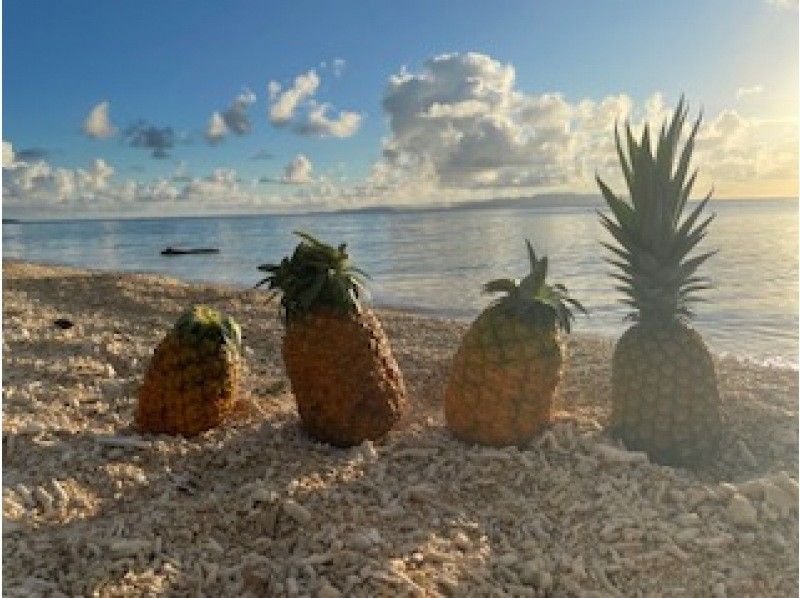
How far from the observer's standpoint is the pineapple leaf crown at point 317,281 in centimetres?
557

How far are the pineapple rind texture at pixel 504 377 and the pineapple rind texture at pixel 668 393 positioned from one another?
530 mm

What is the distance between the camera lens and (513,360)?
544cm

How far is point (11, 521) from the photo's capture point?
189 inches

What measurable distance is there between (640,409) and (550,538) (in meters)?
1.38

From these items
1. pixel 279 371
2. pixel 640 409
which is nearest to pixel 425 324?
pixel 279 371

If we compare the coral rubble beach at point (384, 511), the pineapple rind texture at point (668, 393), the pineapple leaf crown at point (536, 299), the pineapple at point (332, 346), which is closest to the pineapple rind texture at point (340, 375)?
the pineapple at point (332, 346)

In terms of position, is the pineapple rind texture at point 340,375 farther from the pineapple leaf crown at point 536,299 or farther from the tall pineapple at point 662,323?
the tall pineapple at point 662,323

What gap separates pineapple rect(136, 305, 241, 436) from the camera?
596 centimetres

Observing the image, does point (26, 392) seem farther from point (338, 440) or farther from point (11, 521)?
point (338, 440)

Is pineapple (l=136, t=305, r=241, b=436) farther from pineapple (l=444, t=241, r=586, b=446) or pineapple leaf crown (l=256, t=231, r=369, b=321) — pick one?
pineapple (l=444, t=241, r=586, b=446)

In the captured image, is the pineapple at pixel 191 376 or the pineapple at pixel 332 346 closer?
the pineapple at pixel 332 346

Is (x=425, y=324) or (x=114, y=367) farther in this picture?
(x=425, y=324)

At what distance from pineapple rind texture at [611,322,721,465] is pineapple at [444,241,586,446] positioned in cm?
52

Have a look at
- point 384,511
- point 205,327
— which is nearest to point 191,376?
point 205,327
